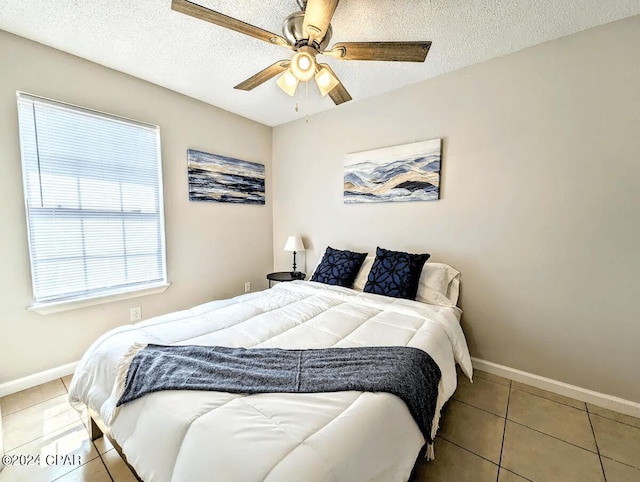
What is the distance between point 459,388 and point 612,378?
0.97 metres

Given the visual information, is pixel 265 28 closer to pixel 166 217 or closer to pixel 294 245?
pixel 166 217

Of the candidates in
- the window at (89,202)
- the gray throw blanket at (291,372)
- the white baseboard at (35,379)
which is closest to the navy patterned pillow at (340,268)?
the gray throw blanket at (291,372)

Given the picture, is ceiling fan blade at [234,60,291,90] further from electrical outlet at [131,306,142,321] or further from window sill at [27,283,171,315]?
electrical outlet at [131,306,142,321]

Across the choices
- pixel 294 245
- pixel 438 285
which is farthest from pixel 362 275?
pixel 294 245

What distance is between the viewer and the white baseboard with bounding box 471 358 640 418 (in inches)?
70.1

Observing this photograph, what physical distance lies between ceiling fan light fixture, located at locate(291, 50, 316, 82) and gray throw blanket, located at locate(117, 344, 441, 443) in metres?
1.54

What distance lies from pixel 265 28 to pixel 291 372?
84.1 inches

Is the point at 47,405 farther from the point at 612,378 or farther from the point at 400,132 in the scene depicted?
the point at 612,378

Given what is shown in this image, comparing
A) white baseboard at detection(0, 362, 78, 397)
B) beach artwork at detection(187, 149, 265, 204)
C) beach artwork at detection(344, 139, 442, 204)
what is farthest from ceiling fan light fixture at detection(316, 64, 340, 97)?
white baseboard at detection(0, 362, 78, 397)

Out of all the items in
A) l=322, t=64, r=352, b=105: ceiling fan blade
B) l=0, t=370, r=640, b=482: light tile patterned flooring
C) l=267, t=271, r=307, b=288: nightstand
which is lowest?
l=0, t=370, r=640, b=482: light tile patterned flooring

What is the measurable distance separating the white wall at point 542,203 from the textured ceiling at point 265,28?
220 mm

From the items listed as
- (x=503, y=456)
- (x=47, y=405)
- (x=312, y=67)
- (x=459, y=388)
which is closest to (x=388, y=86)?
(x=312, y=67)

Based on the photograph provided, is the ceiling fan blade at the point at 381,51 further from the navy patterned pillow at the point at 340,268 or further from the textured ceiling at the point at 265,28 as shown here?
the navy patterned pillow at the point at 340,268

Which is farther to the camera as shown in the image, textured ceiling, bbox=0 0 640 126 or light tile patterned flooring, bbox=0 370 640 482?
textured ceiling, bbox=0 0 640 126
